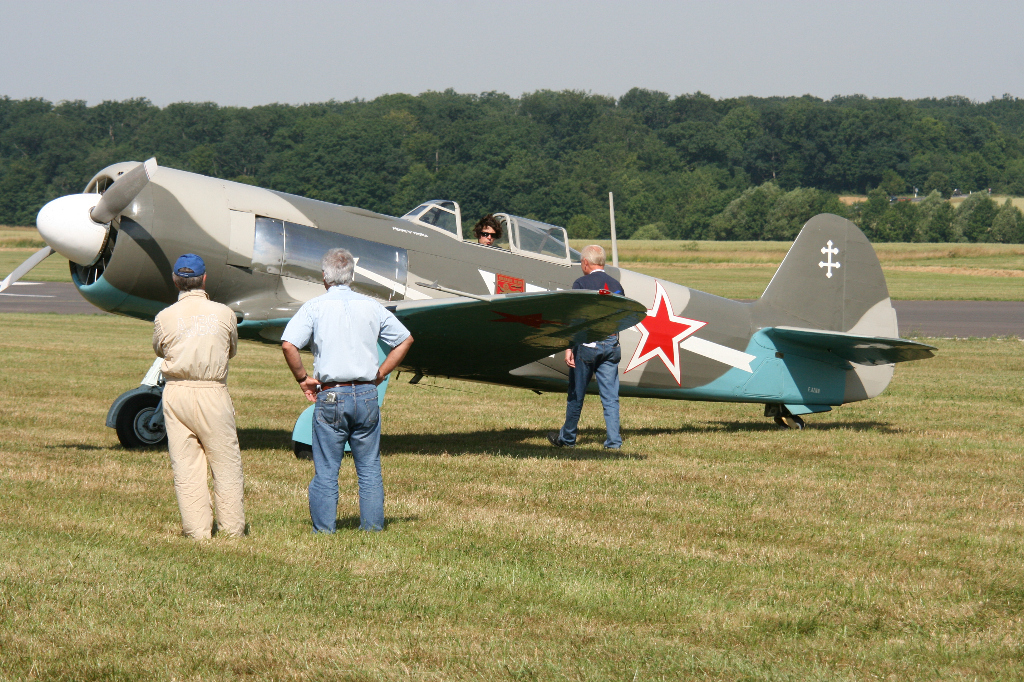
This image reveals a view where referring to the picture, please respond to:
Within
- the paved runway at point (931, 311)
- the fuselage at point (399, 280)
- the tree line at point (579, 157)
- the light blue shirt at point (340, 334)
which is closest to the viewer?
the light blue shirt at point (340, 334)

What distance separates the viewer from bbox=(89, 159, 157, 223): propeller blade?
25.7 feet

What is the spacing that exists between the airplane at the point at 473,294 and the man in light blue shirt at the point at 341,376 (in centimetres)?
186

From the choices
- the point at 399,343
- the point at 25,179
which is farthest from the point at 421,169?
the point at 399,343

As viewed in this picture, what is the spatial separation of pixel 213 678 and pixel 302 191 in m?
80.9

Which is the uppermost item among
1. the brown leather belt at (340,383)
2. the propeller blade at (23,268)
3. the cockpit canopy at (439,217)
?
the cockpit canopy at (439,217)

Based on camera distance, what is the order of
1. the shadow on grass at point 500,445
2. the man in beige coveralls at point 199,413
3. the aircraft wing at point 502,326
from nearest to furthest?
the man in beige coveralls at point 199,413 < the aircraft wing at point 502,326 < the shadow on grass at point 500,445

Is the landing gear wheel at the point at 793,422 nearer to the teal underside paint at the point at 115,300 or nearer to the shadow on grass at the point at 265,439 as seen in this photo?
the shadow on grass at the point at 265,439

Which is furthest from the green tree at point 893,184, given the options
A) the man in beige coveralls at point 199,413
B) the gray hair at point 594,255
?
the man in beige coveralls at point 199,413

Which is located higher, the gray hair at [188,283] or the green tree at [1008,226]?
the green tree at [1008,226]

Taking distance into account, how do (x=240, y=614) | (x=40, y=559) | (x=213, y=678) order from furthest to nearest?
(x=40, y=559) < (x=240, y=614) < (x=213, y=678)

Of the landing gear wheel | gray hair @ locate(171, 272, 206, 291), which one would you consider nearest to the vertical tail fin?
the landing gear wheel

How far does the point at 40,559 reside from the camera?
4.96m

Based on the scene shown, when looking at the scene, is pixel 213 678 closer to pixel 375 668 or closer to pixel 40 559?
pixel 375 668

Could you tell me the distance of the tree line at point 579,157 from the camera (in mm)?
84500
